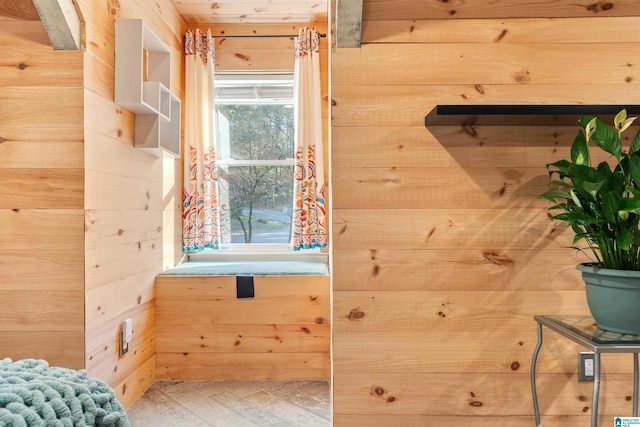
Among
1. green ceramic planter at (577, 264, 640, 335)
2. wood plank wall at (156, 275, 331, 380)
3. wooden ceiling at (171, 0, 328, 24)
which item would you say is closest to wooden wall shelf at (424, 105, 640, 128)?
green ceramic planter at (577, 264, 640, 335)

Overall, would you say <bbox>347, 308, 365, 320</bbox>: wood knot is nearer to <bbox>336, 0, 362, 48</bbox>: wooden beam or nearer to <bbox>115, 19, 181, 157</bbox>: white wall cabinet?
<bbox>336, 0, 362, 48</bbox>: wooden beam

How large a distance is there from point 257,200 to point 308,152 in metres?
0.56

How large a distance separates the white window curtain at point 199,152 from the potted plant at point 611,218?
86.5 inches

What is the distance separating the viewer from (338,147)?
160 cm

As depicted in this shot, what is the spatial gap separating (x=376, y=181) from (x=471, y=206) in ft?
1.19

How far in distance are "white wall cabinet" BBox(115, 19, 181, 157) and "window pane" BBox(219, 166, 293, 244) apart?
62 centimetres

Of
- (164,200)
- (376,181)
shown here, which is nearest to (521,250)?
(376,181)

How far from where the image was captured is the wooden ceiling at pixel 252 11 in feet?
9.23

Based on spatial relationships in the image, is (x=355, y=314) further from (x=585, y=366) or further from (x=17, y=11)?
(x=17, y=11)

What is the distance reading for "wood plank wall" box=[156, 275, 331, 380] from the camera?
2504mm

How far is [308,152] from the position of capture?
2.95 metres

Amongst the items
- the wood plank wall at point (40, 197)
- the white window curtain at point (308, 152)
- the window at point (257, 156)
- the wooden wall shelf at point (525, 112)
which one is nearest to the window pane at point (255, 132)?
the window at point (257, 156)

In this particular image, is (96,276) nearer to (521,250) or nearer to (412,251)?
(412,251)

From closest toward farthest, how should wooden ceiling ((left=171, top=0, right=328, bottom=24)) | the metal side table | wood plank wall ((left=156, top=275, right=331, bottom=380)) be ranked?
the metal side table, wood plank wall ((left=156, top=275, right=331, bottom=380)), wooden ceiling ((left=171, top=0, right=328, bottom=24))
